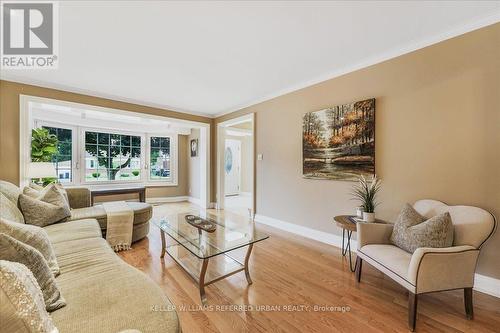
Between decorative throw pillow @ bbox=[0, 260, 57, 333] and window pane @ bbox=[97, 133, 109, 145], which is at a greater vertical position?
window pane @ bbox=[97, 133, 109, 145]

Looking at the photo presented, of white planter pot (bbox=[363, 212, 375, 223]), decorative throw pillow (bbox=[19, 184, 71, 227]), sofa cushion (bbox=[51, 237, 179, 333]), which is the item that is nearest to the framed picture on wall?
decorative throw pillow (bbox=[19, 184, 71, 227])

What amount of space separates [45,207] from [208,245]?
200 centimetres

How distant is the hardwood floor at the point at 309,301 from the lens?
1548 millimetres

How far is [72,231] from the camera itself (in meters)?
2.20

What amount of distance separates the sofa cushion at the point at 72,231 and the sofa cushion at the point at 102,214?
0.22 meters

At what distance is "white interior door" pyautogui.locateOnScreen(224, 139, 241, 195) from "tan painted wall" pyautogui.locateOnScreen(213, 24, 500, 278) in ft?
16.1

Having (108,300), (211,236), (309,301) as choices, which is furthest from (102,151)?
(309,301)

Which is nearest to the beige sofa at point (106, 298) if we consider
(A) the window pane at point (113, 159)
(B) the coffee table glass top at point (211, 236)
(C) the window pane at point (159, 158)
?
(B) the coffee table glass top at point (211, 236)

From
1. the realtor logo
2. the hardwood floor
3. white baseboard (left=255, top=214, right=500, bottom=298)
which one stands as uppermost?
the realtor logo

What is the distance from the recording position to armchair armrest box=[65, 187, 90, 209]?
3242 mm

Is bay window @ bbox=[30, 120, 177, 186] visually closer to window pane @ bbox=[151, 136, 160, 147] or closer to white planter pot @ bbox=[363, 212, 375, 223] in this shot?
window pane @ bbox=[151, 136, 160, 147]

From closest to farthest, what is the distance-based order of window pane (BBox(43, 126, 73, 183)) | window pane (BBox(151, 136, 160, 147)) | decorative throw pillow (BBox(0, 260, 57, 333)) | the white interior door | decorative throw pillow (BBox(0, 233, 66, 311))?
decorative throw pillow (BBox(0, 260, 57, 333)) < decorative throw pillow (BBox(0, 233, 66, 311)) < window pane (BBox(43, 126, 73, 183)) < window pane (BBox(151, 136, 160, 147)) < the white interior door

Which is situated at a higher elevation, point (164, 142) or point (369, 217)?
point (164, 142)

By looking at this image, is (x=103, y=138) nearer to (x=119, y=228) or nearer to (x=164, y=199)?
(x=164, y=199)
